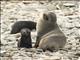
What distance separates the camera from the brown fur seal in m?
9.42

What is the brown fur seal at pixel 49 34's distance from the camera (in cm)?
942

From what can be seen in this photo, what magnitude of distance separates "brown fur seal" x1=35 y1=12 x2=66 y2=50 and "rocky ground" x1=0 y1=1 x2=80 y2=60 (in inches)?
6.6

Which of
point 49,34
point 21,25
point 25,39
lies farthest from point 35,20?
point 49,34

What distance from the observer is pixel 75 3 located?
49.1 ft

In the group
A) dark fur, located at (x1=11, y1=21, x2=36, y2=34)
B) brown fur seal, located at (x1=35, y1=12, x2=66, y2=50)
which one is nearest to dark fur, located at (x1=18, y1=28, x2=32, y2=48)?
brown fur seal, located at (x1=35, y1=12, x2=66, y2=50)

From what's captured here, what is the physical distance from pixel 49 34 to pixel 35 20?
3.35m

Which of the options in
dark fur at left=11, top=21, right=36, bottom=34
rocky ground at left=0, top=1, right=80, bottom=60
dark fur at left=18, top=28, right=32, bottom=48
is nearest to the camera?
rocky ground at left=0, top=1, right=80, bottom=60

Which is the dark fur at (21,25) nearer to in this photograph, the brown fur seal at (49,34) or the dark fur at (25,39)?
the dark fur at (25,39)

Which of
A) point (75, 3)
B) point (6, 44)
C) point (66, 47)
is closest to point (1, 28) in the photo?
point (6, 44)

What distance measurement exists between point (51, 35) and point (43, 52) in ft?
1.45

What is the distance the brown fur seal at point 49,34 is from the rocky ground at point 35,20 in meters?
0.17

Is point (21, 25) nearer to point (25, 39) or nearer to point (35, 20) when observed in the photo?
point (35, 20)

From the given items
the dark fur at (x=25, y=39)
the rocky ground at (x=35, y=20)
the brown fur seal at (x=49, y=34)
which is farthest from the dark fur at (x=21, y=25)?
the brown fur seal at (x=49, y=34)

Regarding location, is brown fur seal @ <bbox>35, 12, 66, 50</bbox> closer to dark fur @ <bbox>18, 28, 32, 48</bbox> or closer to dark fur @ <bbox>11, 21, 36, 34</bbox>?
dark fur @ <bbox>18, 28, 32, 48</bbox>
